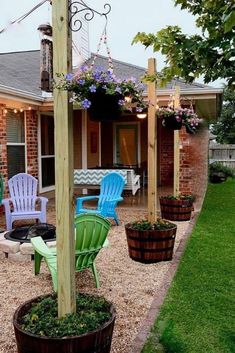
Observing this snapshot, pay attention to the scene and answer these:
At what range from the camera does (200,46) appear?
1.87 meters

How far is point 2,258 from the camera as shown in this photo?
4926 mm

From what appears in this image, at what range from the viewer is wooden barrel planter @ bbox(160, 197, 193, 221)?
710 centimetres

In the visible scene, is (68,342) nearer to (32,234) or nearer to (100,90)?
(100,90)

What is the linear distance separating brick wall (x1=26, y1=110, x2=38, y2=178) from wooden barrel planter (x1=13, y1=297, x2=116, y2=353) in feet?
22.5

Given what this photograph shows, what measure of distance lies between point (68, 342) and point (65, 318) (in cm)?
22

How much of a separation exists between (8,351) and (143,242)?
7.58ft

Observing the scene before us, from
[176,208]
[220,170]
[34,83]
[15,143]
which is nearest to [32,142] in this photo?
[15,143]

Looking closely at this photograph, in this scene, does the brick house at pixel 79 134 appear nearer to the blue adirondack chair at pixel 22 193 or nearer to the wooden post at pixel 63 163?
the blue adirondack chair at pixel 22 193

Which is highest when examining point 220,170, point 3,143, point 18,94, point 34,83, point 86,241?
point 34,83

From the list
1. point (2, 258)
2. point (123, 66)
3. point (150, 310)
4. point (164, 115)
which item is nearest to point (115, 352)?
point (150, 310)

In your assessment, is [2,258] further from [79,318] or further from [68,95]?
[68,95]

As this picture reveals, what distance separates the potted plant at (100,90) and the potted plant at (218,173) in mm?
13353

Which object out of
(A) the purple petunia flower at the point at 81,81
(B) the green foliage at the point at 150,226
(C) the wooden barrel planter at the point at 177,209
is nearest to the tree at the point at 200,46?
(A) the purple petunia flower at the point at 81,81

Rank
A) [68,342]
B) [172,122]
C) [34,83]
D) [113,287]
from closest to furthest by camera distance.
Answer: [68,342]
[113,287]
[172,122]
[34,83]
